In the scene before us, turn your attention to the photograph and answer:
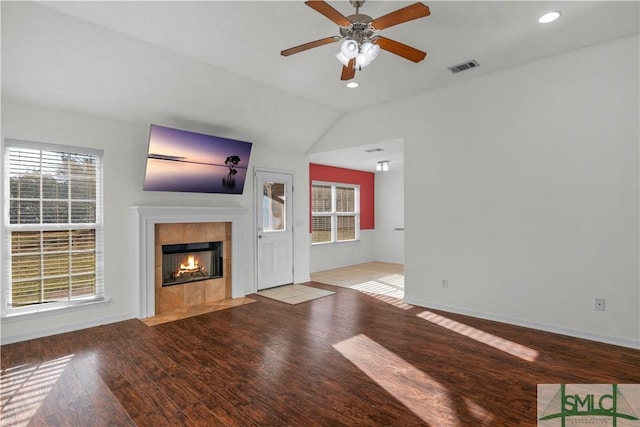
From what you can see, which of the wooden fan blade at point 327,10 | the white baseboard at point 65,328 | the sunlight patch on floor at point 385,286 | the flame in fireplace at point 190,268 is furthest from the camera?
the sunlight patch on floor at point 385,286

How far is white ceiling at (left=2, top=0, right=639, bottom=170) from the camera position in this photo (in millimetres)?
2814

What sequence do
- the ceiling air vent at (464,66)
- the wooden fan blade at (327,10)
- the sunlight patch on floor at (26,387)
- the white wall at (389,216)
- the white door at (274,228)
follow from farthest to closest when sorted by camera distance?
the white wall at (389,216) → the white door at (274,228) → the ceiling air vent at (464,66) → the sunlight patch on floor at (26,387) → the wooden fan blade at (327,10)

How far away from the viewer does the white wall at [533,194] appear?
3.37 metres

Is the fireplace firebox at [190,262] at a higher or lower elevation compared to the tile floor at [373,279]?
higher

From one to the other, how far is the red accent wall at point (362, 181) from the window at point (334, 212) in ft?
0.42

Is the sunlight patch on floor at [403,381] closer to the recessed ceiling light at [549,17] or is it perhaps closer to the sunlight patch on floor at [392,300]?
the sunlight patch on floor at [392,300]

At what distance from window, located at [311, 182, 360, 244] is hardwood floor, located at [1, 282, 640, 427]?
12.6 ft

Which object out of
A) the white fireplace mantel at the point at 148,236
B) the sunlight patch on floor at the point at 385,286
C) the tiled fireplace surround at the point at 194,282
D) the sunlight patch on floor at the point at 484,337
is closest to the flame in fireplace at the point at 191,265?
the tiled fireplace surround at the point at 194,282

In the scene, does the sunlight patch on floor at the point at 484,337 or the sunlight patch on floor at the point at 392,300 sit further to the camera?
the sunlight patch on floor at the point at 392,300

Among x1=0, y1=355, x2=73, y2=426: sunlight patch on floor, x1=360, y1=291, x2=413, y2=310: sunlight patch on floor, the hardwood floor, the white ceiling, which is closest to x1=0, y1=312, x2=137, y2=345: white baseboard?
the hardwood floor

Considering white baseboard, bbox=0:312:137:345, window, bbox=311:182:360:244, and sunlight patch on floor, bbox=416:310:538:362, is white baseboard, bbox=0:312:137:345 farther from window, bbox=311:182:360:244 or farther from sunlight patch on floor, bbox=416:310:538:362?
window, bbox=311:182:360:244

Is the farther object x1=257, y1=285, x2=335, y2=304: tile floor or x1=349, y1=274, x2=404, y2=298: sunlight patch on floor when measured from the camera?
x1=349, y1=274, x2=404, y2=298: sunlight patch on floor

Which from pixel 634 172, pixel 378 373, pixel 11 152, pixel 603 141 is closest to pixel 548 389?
pixel 378 373

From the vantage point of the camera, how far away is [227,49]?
345 centimetres
